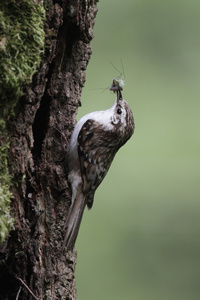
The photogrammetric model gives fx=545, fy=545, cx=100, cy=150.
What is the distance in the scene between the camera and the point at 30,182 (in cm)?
222

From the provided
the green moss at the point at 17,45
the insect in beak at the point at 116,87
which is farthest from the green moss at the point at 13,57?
the insect in beak at the point at 116,87

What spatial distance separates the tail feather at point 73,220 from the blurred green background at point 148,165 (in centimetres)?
107

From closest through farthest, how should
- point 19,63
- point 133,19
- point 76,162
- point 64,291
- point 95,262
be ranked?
1. point 19,63
2. point 64,291
3. point 76,162
4. point 95,262
5. point 133,19

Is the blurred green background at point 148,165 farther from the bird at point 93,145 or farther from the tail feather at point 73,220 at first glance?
the tail feather at point 73,220

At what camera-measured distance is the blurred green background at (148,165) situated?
389 centimetres

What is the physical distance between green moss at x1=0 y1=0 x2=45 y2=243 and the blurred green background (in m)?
1.72

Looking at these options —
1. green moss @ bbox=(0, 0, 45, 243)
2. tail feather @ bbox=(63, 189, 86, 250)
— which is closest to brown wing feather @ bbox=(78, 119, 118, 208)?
tail feather @ bbox=(63, 189, 86, 250)

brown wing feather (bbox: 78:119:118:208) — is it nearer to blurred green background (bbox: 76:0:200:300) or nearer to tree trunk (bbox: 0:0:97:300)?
tree trunk (bbox: 0:0:97:300)

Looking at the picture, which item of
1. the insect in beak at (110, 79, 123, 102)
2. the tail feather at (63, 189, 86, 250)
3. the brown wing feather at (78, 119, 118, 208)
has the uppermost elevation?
the insect in beak at (110, 79, 123, 102)

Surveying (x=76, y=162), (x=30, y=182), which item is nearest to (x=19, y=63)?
(x=30, y=182)

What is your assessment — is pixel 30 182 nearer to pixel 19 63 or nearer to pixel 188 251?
pixel 19 63

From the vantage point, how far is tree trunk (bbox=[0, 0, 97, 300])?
79.5 inches

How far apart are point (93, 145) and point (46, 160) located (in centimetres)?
69

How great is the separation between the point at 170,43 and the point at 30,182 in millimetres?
2482
